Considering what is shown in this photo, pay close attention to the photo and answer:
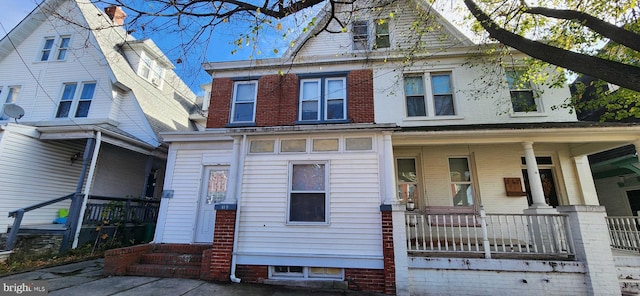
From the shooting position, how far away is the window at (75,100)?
1091 cm

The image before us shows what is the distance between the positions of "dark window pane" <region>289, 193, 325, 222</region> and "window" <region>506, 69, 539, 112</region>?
677 centimetres

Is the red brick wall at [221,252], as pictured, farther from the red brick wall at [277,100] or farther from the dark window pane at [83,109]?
the dark window pane at [83,109]

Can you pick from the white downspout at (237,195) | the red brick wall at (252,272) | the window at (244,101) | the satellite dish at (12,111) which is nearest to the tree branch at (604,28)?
the white downspout at (237,195)

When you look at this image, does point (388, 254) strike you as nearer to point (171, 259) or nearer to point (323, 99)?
point (323, 99)

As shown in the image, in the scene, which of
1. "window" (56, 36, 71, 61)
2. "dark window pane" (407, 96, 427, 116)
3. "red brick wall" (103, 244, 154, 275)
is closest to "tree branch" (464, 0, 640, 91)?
"dark window pane" (407, 96, 427, 116)

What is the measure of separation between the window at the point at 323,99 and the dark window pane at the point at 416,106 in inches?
82.2

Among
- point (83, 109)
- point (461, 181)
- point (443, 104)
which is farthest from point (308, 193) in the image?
point (83, 109)

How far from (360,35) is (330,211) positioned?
6.45m

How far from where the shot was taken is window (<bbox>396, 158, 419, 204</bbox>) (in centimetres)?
836

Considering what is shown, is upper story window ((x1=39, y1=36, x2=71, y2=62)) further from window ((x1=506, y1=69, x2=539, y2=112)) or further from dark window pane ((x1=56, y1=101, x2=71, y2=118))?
window ((x1=506, y1=69, x2=539, y2=112))

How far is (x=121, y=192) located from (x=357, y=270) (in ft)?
34.5

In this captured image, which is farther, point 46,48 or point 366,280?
point 46,48

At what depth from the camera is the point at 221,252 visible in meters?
6.11

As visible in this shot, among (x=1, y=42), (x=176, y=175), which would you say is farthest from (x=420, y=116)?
(x=1, y=42)
